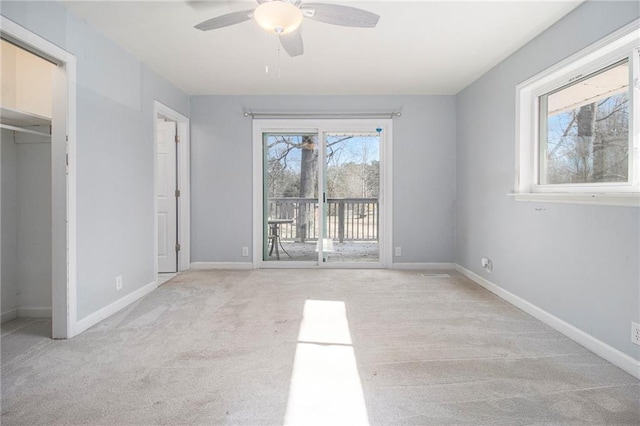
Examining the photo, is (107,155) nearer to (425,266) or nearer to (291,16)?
(291,16)

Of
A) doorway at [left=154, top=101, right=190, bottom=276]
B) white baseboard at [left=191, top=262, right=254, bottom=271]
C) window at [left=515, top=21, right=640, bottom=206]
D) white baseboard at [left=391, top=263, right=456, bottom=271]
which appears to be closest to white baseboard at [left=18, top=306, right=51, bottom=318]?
doorway at [left=154, top=101, right=190, bottom=276]

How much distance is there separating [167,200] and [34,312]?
1.98 metres

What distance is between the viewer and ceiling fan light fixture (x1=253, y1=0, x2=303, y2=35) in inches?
73.9

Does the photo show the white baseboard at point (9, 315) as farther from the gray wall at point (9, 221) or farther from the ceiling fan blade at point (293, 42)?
the ceiling fan blade at point (293, 42)

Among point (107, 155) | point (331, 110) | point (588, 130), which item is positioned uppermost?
point (331, 110)

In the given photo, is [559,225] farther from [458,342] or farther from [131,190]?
[131,190]

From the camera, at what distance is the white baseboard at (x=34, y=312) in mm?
2770

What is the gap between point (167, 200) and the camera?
4.48 m

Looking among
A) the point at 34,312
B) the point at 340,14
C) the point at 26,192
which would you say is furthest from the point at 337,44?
the point at 34,312

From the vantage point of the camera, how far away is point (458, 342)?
7.66 feet

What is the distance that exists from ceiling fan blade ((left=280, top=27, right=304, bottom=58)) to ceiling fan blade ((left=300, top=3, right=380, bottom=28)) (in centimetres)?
24

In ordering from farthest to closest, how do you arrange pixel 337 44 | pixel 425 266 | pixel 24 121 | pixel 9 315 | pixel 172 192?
pixel 425 266, pixel 172 192, pixel 337 44, pixel 9 315, pixel 24 121

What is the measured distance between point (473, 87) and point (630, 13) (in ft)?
6.94

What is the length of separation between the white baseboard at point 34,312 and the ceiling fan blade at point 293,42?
109 inches
